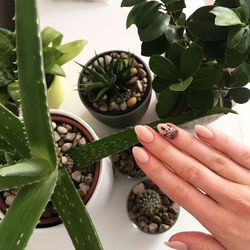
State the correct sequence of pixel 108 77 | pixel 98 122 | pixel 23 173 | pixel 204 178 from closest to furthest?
pixel 23 173
pixel 204 178
pixel 108 77
pixel 98 122

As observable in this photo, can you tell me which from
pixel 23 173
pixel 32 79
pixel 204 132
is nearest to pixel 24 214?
pixel 23 173

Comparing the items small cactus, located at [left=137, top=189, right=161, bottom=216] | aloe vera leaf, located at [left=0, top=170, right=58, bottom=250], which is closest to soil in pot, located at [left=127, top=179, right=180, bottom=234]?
small cactus, located at [left=137, top=189, right=161, bottom=216]

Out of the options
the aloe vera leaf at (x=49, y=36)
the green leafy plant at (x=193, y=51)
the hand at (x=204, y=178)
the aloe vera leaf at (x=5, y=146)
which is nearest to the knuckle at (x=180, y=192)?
the hand at (x=204, y=178)

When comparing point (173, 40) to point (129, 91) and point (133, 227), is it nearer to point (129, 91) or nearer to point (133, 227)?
point (129, 91)

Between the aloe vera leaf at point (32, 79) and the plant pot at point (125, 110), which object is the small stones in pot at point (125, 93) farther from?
the aloe vera leaf at point (32, 79)

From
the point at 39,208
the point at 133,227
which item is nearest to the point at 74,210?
the point at 39,208

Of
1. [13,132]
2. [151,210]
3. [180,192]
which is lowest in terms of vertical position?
[151,210]

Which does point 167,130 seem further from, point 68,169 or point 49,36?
point 49,36
